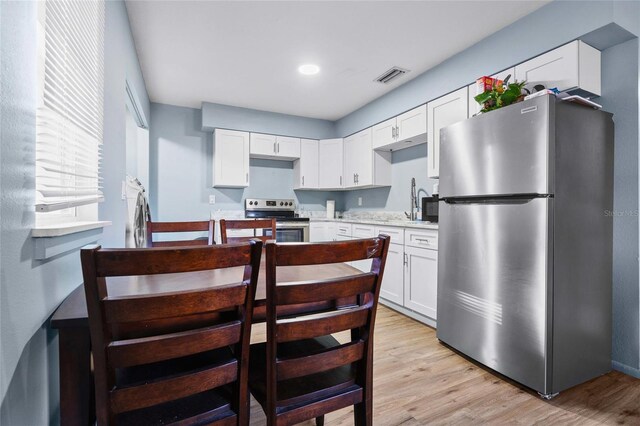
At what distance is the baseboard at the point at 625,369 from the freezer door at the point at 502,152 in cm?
133

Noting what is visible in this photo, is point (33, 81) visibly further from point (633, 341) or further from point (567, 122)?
point (633, 341)

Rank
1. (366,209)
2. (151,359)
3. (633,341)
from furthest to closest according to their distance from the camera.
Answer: (366,209)
(633,341)
(151,359)

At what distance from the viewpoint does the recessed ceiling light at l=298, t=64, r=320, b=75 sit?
10.5 feet

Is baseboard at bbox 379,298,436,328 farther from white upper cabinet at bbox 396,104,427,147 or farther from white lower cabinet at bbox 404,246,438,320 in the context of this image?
white upper cabinet at bbox 396,104,427,147

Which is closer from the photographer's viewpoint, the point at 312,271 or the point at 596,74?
the point at 312,271

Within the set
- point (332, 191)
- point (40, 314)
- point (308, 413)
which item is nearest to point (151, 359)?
point (40, 314)

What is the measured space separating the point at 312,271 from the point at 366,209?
11.4 feet

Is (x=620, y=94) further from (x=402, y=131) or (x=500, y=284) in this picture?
(x=402, y=131)

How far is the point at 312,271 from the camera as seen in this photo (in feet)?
4.60

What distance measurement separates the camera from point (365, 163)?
429 centimetres

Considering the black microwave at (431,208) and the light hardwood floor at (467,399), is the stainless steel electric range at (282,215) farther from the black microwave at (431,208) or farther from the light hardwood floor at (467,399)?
the light hardwood floor at (467,399)

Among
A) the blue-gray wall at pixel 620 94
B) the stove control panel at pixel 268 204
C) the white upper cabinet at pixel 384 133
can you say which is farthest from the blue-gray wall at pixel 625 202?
the stove control panel at pixel 268 204

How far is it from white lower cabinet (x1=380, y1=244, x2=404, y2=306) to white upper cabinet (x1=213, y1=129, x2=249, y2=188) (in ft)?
7.82

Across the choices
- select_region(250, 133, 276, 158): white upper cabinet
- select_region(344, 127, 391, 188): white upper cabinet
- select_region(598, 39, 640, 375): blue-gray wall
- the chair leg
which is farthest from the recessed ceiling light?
the chair leg
